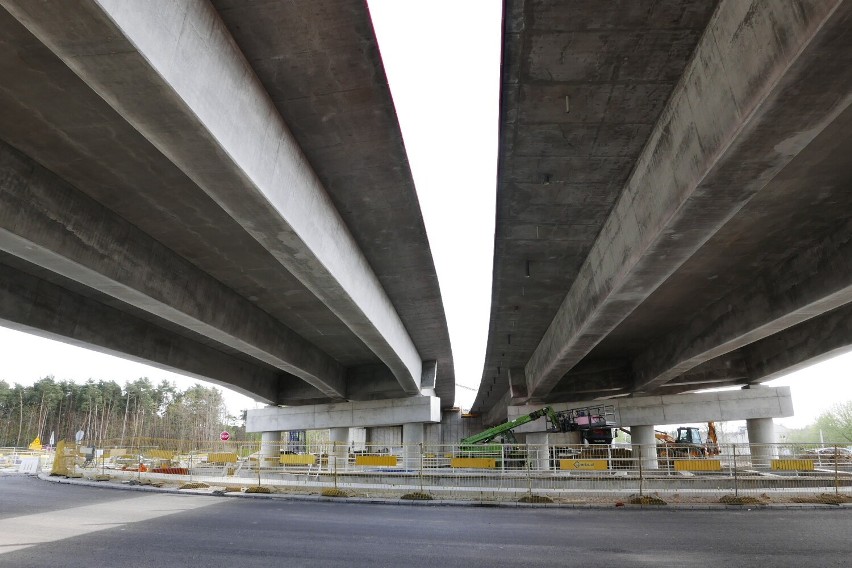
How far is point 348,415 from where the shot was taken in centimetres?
3294

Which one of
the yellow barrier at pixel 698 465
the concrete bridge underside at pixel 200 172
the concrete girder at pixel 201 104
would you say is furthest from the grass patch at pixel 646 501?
the concrete girder at pixel 201 104

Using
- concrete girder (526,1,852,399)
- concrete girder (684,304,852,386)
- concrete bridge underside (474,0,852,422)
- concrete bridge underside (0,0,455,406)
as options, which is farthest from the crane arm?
concrete girder (526,1,852,399)

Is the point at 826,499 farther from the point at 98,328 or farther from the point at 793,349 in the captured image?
the point at 98,328

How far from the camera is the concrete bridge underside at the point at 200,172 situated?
5.79 m

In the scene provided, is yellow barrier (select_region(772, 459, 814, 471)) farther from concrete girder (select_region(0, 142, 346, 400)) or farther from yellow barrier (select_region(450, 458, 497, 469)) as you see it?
concrete girder (select_region(0, 142, 346, 400))

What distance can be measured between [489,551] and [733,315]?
41.0 ft

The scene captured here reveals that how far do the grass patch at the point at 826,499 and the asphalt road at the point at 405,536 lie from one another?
2.31ft

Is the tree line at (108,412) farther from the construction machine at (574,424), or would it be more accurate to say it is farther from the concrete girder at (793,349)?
the concrete girder at (793,349)

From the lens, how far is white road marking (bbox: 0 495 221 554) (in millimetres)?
9781

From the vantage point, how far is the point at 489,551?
873cm

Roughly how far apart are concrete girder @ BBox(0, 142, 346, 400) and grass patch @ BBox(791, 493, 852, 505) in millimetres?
17550

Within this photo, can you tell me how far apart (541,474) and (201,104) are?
18.9 meters

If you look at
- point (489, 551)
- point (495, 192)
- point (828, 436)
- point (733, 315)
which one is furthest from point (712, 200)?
point (828, 436)

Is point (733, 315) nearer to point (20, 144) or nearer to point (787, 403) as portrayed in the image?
point (787, 403)
